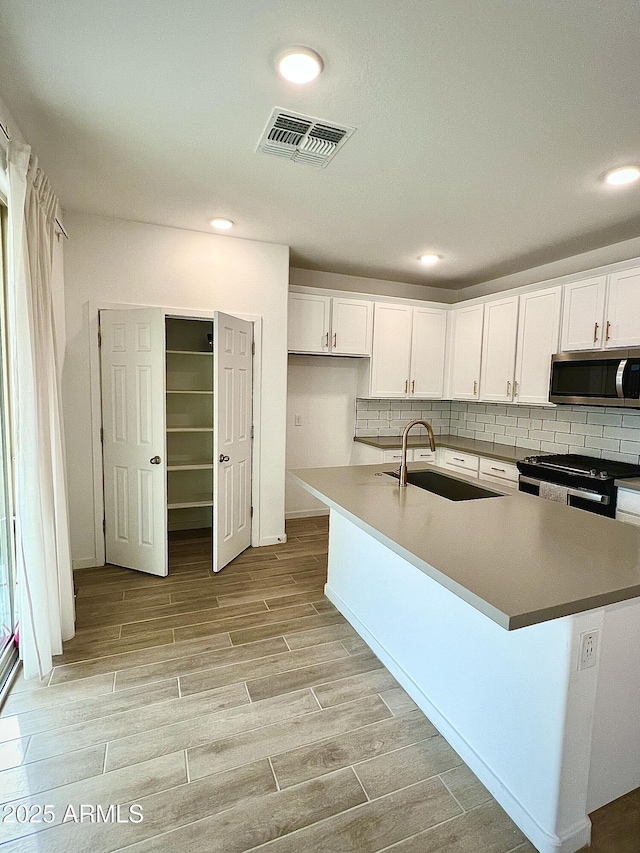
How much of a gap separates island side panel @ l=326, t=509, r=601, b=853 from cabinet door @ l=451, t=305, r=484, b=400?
2733 mm

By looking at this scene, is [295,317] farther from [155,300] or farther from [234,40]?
[234,40]

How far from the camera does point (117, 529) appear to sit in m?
3.36

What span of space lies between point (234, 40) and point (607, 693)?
2539mm

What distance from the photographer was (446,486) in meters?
2.62

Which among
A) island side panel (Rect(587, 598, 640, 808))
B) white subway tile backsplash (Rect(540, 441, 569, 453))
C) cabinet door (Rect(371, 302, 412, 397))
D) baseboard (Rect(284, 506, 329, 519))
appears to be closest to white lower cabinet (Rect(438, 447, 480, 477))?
white subway tile backsplash (Rect(540, 441, 569, 453))

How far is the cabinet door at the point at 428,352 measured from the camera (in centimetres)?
458

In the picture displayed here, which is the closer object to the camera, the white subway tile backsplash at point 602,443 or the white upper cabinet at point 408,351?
the white subway tile backsplash at point 602,443

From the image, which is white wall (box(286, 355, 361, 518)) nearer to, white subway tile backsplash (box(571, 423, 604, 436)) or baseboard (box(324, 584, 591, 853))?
white subway tile backsplash (box(571, 423, 604, 436))

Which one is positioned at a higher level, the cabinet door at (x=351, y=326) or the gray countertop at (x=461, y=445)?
the cabinet door at (x=351, y=326)

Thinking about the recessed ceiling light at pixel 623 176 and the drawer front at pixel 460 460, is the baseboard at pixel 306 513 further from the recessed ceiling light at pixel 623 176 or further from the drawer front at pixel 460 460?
the recessed ceiling light at pixel 623 176

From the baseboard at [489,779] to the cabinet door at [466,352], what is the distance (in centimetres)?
289

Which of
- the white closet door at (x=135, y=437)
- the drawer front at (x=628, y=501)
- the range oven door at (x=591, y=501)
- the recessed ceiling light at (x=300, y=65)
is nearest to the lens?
the recessed ceiling light at (x=300, y=65)

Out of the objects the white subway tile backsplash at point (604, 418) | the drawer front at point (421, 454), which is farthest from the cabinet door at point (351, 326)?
the white subway tile backsplash at point (604, 418)

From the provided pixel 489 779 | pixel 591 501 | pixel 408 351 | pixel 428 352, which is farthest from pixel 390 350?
pixel 489 779
